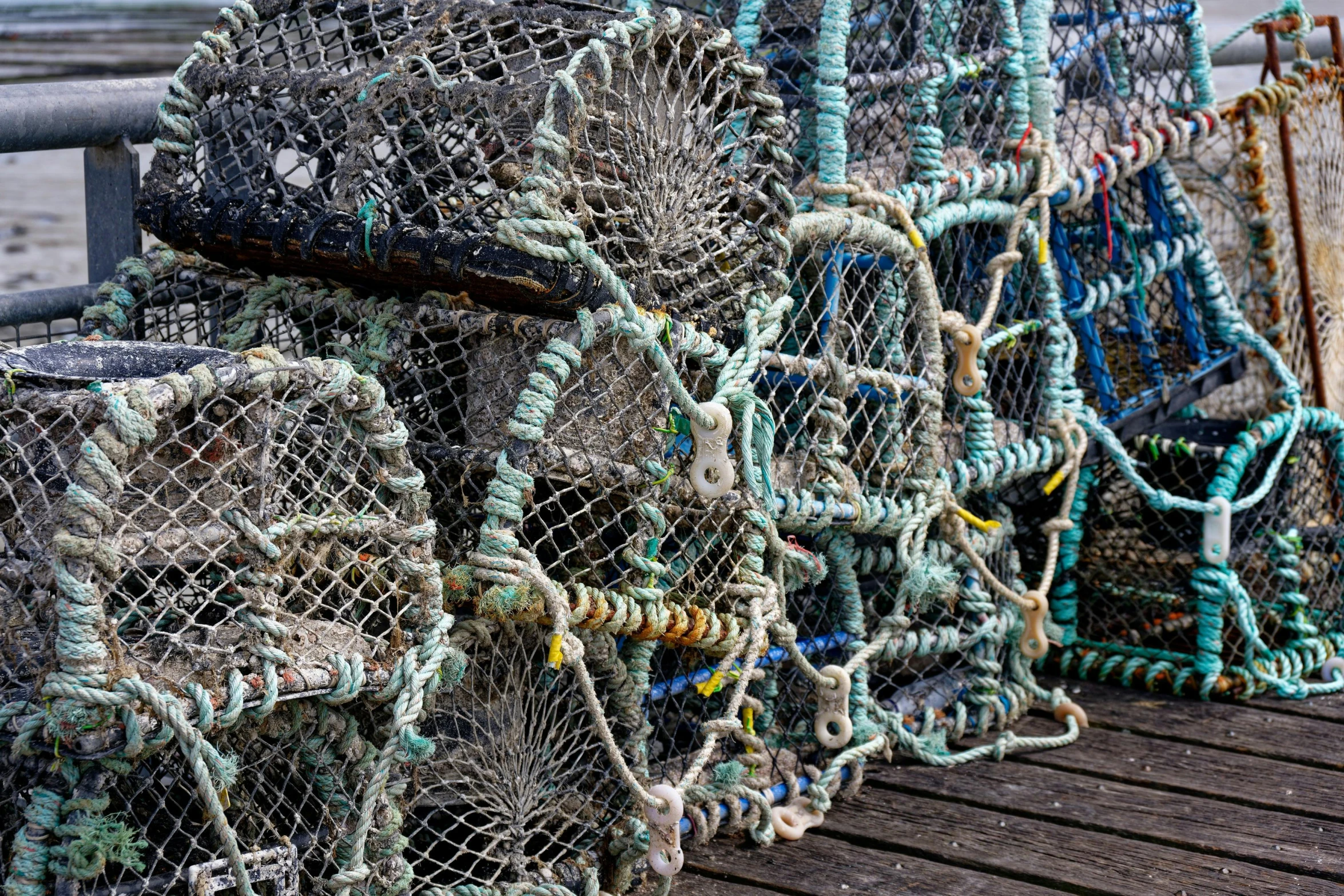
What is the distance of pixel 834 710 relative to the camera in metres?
2.53

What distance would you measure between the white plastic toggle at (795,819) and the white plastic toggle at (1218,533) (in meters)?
1.02

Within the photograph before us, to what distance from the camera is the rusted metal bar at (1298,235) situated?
3574 millimetres

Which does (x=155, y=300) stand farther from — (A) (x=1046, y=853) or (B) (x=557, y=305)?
(A) (x=1046, y=853)

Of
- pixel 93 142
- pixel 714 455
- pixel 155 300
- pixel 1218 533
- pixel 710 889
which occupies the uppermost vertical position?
pixel 93 142

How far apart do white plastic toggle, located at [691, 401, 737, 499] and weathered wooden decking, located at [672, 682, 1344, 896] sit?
61cm

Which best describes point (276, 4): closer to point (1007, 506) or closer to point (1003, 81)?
point (1003, 81)

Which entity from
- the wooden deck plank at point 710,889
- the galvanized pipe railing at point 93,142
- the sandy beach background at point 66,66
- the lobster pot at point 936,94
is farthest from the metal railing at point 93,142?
the sandy beach background at point 66,66

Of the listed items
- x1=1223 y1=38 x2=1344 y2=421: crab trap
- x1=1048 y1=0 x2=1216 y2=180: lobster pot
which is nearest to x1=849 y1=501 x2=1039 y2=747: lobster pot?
x1=1048 y1=0 x2=1216 y2=180: lobster pot

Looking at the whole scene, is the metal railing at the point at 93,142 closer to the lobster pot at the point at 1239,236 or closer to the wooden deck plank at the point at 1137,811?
the wooden deck plank at the point at 1137,811

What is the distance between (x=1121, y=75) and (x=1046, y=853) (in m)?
1.63

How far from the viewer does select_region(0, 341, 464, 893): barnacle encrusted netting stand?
64.7 inches

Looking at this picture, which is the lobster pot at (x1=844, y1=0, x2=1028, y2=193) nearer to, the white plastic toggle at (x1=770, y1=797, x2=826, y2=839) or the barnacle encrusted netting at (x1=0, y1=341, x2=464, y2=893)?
the white plastic toggle at (x1=770, y1=797, x2=826, y2=839)

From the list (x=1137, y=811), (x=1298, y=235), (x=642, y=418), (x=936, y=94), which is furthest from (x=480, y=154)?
(x=1298, y=235)

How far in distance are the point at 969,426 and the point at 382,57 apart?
46.9 inches
